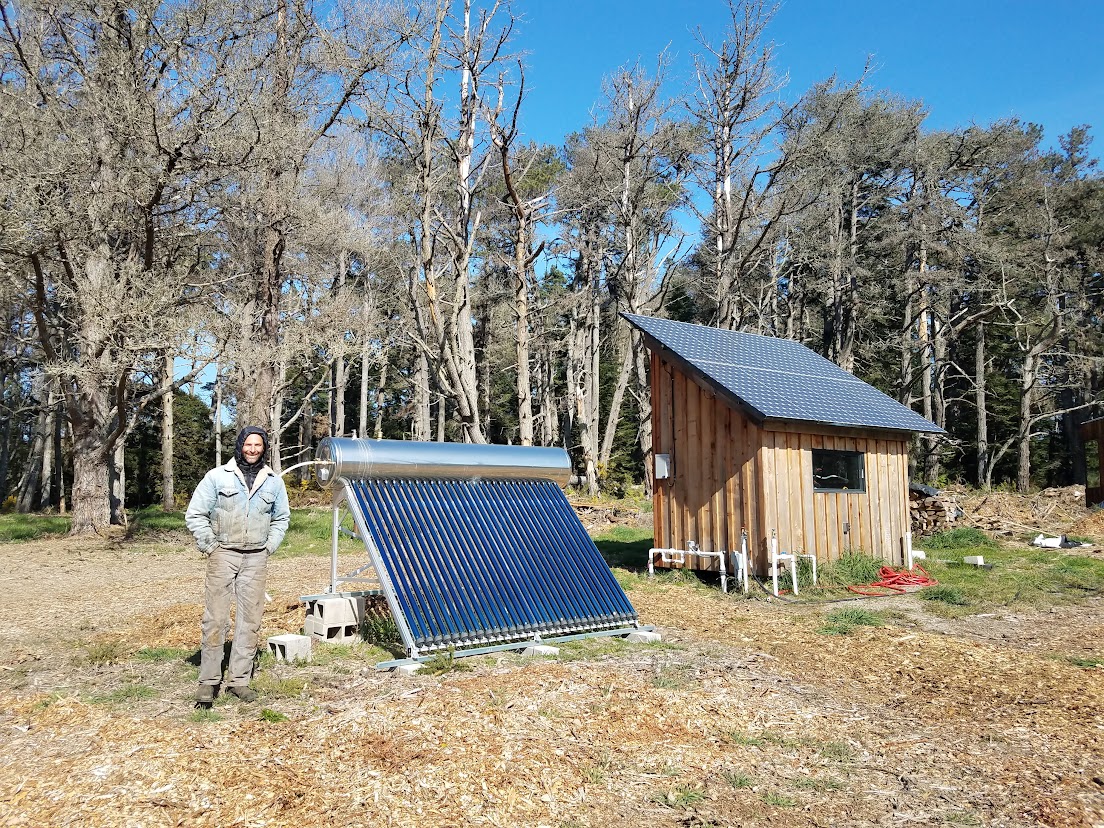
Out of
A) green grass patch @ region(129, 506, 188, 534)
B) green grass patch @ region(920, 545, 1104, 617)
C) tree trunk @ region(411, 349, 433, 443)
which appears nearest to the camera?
green grass patch @ region(920, 545, 1104, 617)

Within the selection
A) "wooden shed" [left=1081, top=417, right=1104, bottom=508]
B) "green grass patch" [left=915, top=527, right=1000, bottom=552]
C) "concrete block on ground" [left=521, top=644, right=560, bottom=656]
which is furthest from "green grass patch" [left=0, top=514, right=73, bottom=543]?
"wooden shed" [left=1081, top=417, right=1104, bottom=508]

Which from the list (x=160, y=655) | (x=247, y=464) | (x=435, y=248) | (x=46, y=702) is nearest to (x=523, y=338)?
(x=435, y=248)

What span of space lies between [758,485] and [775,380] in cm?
231

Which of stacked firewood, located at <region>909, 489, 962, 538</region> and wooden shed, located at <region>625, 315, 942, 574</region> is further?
stacked firewood, located at <region>909, 489, 962, 538</region>

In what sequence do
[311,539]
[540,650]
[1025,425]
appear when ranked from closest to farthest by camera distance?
[540,650]
[311,539]
[1025,425]

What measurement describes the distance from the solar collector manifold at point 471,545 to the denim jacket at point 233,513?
935mm

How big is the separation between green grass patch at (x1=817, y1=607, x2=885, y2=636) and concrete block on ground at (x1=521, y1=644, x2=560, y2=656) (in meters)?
3.26

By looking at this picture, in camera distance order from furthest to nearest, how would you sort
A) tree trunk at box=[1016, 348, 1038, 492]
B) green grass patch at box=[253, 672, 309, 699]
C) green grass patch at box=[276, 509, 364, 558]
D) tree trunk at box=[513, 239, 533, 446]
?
tree trunk at box=[1016, 348, 1038, 492] → tree trunk at box=[513, 239, 533, 446] → green grass patch at box=[276, 509, 364, 558] → green grass patch at box=[253, 672, 309, 699]

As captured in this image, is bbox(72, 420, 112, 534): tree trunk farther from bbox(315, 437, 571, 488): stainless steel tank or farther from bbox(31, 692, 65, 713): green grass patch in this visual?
bbox(31, 692, 65, 713): green grass patch

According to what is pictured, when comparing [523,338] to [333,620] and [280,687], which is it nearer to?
[333,620]

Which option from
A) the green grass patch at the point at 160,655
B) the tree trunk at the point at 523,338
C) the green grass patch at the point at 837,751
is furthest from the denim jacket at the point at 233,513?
the tree trunk at the point at 523,338

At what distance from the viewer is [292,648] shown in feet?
21.9

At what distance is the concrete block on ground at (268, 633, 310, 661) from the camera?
6664 mm

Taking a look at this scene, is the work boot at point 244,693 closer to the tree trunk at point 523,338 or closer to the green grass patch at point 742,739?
the green grass patch at point 742,739
